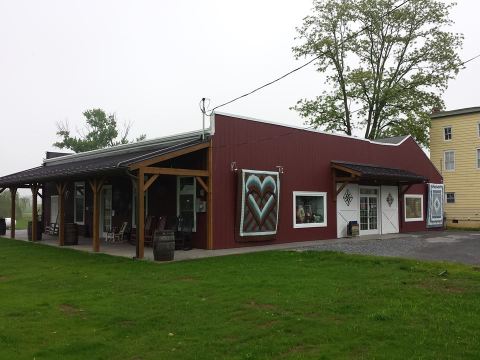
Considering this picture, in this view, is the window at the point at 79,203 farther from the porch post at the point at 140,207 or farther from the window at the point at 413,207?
the window at the point at 413,207

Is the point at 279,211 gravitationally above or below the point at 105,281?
above

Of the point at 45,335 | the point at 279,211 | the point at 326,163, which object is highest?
the point at 326,163

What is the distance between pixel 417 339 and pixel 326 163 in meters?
12.9

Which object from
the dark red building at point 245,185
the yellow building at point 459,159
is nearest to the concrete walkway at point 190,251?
the dark red building at point 245,185

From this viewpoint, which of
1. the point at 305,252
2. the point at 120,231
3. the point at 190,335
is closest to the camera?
the point at 190,335

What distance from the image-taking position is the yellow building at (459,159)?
28016 mm

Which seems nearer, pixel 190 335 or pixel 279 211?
pixel 190 335

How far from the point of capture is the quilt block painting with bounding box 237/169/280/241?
1430 centimetres

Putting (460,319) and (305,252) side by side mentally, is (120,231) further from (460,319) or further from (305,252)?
(460,319)

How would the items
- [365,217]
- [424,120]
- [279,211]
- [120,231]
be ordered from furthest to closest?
1. [424,120]
2. [365,217]
3. [120,231]
4. [279,211]

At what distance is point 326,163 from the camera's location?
58.0 feet

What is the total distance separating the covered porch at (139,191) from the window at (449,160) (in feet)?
68.5

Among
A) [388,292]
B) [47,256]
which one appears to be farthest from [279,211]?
[388,292]

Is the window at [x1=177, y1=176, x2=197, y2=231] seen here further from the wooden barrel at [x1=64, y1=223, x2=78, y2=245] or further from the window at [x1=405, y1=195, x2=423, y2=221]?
the window at [x1=405, y1=195, x2=423, y2=221]
